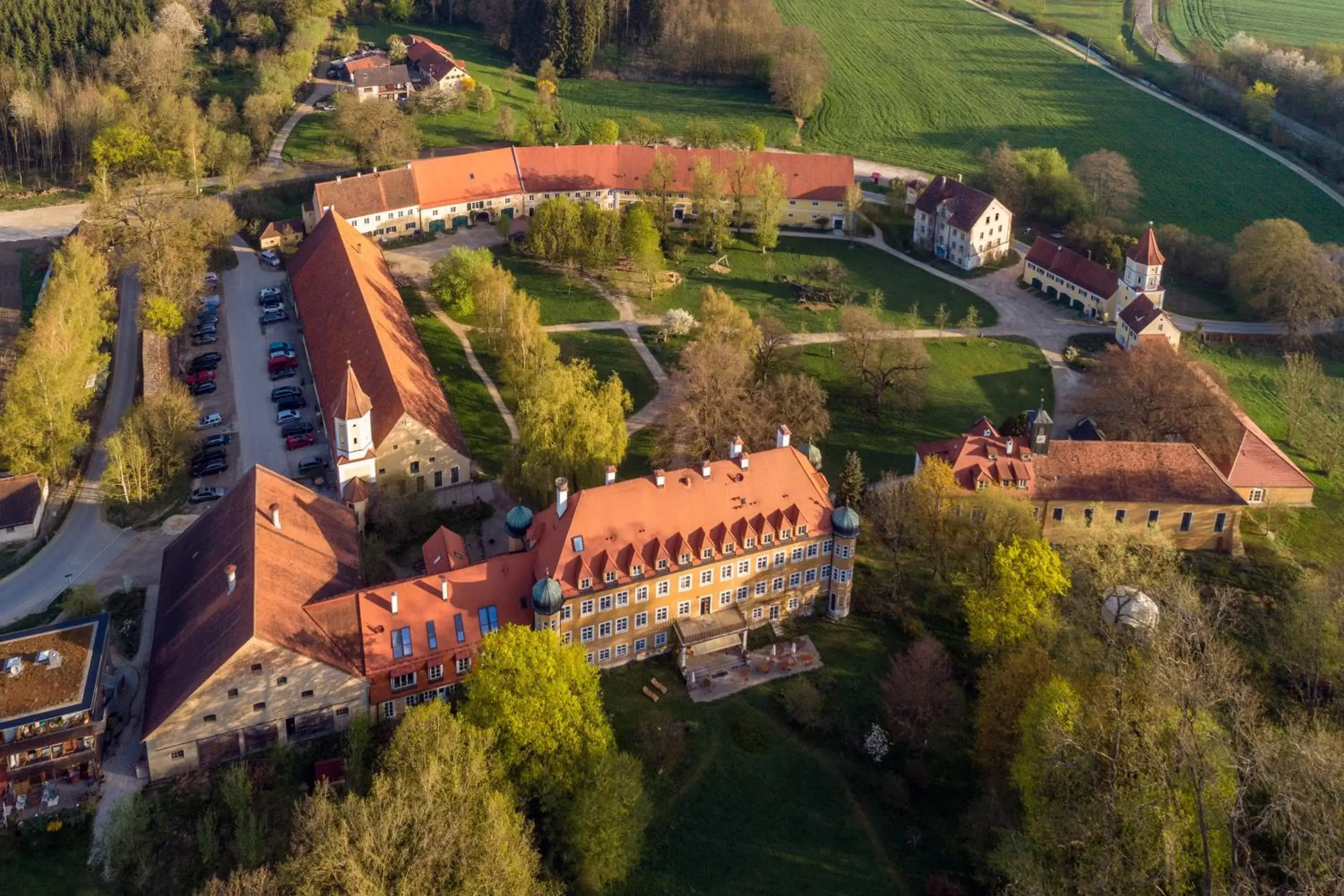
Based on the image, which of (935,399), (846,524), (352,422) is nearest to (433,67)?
(935,399)

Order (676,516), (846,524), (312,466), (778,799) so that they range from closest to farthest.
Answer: (778,799)
(676,516)
(846,524)
(312,466)

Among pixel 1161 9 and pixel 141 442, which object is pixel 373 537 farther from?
pixel 1161 9

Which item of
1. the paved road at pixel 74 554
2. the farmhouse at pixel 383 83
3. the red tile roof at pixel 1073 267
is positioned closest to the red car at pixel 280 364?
the paved road at pixel 74 554

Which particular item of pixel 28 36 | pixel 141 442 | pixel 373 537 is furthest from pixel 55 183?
pixel 373 537

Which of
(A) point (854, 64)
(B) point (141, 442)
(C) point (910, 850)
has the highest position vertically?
(A) point (854, 64)

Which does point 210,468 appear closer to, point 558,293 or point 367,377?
point 367,377

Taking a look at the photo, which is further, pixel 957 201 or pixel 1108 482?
pixel 957 201
